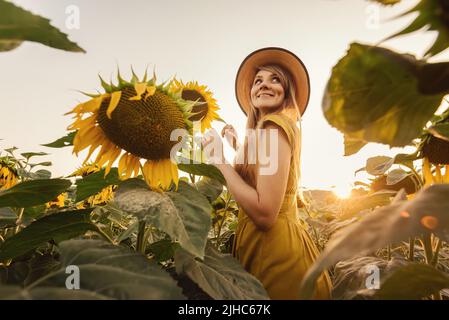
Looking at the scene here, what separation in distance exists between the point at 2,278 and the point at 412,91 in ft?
3.06

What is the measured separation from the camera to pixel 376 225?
19.3 inches

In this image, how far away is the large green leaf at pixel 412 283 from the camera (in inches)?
25.4

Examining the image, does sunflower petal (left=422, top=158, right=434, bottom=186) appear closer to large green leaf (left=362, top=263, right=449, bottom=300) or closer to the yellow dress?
the yellow dress

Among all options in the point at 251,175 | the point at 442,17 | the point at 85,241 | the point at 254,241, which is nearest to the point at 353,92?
the point at 442,17

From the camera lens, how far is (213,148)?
1.58m

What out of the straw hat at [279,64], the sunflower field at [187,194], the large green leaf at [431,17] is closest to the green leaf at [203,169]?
the sunflower field at [187,194]

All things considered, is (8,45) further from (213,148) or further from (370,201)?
(370,201)

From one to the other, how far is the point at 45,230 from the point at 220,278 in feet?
1.70

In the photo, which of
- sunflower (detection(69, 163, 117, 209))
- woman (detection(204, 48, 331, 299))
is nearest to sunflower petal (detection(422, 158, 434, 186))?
woman (detection(204, 48, 331, 299))

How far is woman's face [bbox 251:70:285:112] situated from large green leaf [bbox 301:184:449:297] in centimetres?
153

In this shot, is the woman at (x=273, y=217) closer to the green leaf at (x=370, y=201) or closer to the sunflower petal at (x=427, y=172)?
the green leaf at (x=370, y=201)

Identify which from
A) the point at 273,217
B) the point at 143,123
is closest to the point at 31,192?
the point at 143,123

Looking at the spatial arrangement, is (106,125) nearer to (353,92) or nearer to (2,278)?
(2,278)

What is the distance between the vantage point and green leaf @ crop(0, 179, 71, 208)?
0.96 meters
